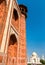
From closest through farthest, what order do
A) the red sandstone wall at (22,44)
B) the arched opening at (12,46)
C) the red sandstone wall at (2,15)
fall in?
the red sandstone wall at (2,15) → the arched opening at (12,46) → the red sandstone wall at (22,44)

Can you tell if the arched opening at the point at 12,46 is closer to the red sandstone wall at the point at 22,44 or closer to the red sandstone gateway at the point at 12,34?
the red sandstone gateway at the point at 12,34

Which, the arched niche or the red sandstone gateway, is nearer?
the red sandstone gateway

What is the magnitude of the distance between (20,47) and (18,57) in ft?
2.43

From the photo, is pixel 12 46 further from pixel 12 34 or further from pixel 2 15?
pixel 2 15

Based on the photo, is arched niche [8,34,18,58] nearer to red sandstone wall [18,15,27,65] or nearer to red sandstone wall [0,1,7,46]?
red sandstone wall [18,15,27,65]

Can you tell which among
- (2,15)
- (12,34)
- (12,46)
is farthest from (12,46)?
(2,15)

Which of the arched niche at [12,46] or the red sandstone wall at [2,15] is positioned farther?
the arched niche at [12,46]

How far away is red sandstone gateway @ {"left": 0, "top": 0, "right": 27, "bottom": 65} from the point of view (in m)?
5.71

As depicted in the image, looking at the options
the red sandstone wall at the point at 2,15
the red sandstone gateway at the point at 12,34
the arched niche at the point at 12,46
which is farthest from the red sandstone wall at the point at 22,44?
the red sandstone wall at the point at 2,15

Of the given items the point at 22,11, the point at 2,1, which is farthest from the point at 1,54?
the point at 22,11

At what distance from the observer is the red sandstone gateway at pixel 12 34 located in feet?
18.7

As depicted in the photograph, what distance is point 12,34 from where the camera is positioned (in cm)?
809

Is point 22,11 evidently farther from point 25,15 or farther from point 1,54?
point 1,54

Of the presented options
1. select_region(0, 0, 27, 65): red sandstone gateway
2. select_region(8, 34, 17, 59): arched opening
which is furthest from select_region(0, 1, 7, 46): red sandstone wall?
select_region(8, 34, 17, 59): arched opening
